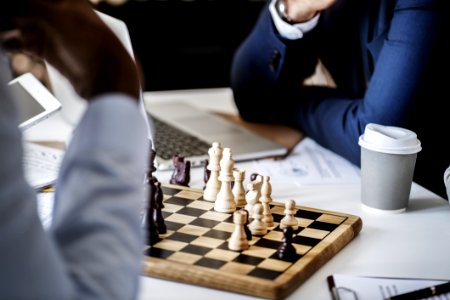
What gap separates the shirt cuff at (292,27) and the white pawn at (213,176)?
70cm

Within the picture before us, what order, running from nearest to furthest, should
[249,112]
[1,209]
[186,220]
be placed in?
[1,209], [186,220], [249,112]

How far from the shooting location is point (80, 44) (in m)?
0.84

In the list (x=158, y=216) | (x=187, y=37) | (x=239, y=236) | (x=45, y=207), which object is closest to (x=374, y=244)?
(x=239, y=236)

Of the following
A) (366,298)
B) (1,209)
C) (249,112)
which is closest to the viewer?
(1,209)

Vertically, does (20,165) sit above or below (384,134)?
above

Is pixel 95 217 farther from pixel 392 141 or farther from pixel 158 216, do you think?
pixel 392 141

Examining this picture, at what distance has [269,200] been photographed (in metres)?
1.40

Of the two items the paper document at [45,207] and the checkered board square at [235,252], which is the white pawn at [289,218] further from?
the paper document at [45,207]

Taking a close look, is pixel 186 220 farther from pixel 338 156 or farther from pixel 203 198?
pixel 338 156

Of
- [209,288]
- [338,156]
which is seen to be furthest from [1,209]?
[338,156]

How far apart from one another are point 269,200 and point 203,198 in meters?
0.16

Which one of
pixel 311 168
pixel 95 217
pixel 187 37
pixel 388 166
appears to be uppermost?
pixel 95 217

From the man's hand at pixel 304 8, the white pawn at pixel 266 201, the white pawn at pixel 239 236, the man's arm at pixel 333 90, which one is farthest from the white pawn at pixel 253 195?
the man's hand at pixel 304 8

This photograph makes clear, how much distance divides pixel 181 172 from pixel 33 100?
44 centimetres
